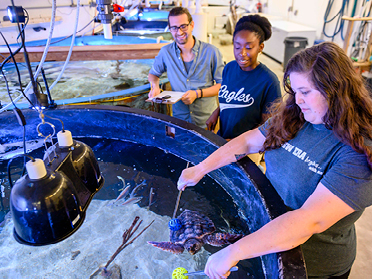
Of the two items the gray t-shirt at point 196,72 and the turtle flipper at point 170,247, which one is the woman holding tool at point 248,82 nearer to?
the gray t-shirt at point 196,72

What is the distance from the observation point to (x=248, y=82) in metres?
1.75

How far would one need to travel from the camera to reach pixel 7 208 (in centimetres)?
150

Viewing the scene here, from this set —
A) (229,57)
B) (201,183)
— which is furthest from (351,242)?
(229,57)

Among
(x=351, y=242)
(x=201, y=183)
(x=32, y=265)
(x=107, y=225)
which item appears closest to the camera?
(x=351, y=242)

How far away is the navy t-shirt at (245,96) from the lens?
1695 millimetres

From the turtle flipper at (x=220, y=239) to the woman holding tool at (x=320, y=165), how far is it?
292 mm

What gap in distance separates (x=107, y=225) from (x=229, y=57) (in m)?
7.11

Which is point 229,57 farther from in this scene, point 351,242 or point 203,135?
point 351,242

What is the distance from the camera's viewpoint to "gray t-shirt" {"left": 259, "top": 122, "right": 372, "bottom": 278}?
855mm

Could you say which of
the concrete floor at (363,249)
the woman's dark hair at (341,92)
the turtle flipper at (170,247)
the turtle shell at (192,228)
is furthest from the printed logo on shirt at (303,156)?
the concrete floor at (363,249)

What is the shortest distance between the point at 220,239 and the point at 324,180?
608 mm

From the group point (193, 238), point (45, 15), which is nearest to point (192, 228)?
point (193, 238)

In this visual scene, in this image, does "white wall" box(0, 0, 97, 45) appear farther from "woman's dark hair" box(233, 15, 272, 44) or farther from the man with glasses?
"woman's dark hair" box(233, 15, 272, 44)

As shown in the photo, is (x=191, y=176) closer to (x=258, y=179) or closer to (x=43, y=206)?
(x=258, y=179)
